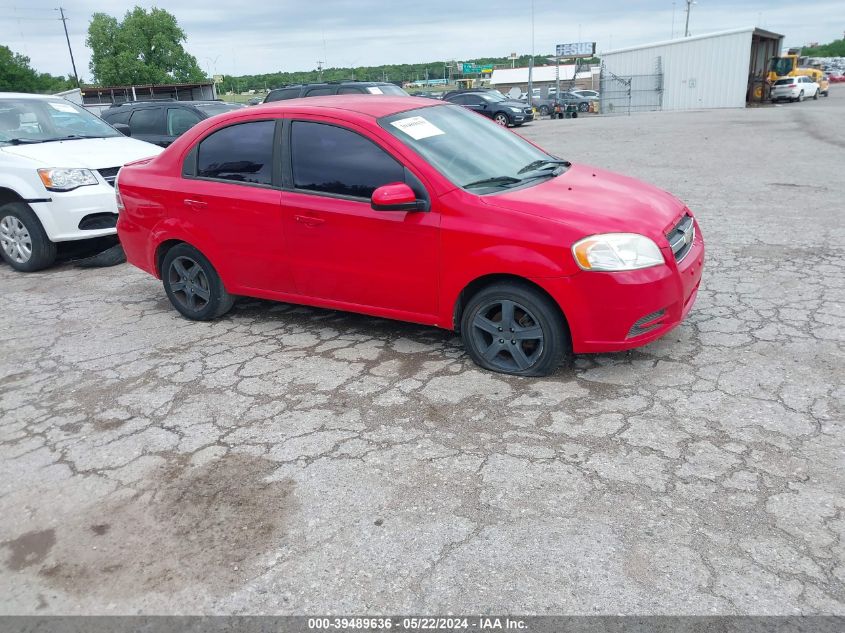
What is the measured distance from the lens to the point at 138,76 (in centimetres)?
8525

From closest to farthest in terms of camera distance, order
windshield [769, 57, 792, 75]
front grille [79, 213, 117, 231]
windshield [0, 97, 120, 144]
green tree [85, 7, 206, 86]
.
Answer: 1. front grille [79, 213, 117, 231]
2. windshield [0, 97, 120, 144]
3. windshield [769, 57, 792, 75]
4. green tree [85, 7, 206, 86]

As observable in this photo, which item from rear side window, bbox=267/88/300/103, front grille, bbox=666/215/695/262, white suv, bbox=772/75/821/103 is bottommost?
white suv, bbox=772/75/821/103

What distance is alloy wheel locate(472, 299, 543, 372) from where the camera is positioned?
4.10 m

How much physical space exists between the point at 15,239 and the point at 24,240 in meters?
0.13

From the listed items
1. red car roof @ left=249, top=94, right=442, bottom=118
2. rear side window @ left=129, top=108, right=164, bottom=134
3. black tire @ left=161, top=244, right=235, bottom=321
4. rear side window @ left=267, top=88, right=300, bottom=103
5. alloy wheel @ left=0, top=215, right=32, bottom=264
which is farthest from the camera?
rear side window @ left=267, top=88, right=300, bottom=103

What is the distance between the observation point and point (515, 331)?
4148 mm

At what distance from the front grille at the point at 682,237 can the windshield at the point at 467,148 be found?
95cm

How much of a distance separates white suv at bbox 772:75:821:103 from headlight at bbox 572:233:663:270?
40.7 m

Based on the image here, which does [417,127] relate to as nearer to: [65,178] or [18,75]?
[65,178]

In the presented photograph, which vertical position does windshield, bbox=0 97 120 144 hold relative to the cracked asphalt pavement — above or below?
above

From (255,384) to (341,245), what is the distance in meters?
1.05

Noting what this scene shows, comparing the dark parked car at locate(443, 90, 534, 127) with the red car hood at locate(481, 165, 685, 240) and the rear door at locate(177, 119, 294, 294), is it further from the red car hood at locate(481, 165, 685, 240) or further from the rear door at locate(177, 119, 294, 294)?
the red car hood at locate(481, 165, 685, 240)

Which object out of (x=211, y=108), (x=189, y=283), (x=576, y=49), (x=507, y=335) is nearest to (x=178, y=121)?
(x=211, y=108)

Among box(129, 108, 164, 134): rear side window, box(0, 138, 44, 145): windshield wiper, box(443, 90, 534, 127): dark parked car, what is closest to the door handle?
box(0, 138, 44, 145): windshield wiper
